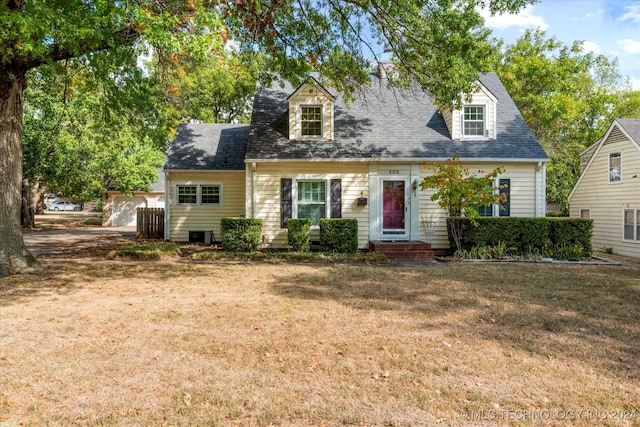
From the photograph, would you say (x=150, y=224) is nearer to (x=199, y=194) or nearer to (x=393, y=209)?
(x=199, y=194)

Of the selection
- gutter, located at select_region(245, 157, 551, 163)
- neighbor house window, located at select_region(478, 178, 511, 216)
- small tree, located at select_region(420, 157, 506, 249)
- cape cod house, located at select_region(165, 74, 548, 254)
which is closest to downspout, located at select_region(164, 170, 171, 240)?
cape cod house, located at select_region(165, 74, 548, 254)

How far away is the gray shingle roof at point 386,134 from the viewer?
42.6ft

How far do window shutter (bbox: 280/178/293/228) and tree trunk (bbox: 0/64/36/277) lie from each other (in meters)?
6.99

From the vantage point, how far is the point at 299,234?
40.1 ft

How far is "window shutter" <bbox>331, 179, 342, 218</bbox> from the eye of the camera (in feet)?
42.9

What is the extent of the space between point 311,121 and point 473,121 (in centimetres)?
582

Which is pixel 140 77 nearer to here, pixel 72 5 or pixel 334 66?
pixel 72 5

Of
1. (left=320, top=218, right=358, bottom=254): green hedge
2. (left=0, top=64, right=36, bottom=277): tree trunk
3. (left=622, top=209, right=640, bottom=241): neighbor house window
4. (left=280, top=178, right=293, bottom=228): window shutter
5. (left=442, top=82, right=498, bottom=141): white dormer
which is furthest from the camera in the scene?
(left=622, top=209, right=640, bottom=241): neighbor house window

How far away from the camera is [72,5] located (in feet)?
20.6

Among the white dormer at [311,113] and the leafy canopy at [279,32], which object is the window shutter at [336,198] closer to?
the white dormer at [311,113]

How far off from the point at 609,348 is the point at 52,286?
8.85 meters

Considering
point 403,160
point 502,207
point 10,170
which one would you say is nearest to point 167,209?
point 10,170

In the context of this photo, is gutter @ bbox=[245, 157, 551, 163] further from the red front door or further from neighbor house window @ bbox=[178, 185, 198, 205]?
neighbor house window @ bbox=[178, 185, 198, 205]

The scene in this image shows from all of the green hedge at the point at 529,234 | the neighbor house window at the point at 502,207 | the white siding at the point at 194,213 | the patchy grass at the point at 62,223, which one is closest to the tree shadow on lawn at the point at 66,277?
the white siding at the point at 194,213
